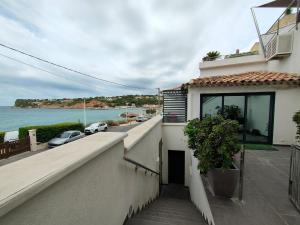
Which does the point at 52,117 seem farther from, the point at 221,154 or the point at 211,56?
the point at 221,154

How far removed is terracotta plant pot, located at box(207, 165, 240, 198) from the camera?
9.75 feet

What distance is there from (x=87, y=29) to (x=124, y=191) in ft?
31.8

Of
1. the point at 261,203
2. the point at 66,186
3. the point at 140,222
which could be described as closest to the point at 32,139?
the point at 140,222

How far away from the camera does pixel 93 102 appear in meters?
34.0

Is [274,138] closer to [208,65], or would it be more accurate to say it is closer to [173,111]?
[173,111]

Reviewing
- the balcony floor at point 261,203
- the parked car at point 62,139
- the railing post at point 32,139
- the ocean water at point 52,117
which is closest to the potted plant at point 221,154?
the balcony floor at point 261,203

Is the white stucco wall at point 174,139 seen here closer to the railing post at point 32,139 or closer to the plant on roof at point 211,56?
the plant on roof at point 211,56

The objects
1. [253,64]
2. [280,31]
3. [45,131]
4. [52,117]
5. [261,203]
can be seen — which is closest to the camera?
[261,203]

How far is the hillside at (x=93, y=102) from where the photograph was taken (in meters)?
31.8

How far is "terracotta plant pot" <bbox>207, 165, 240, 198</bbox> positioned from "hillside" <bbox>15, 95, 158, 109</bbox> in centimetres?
2656

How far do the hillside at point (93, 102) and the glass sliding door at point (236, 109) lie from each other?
879 inches

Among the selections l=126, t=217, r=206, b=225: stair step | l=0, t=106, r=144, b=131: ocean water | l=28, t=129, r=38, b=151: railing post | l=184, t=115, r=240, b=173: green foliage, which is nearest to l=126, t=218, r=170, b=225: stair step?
l=126, t=217, r=206, b=225: stair step

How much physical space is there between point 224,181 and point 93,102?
3390cm

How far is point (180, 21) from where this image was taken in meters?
8.26
